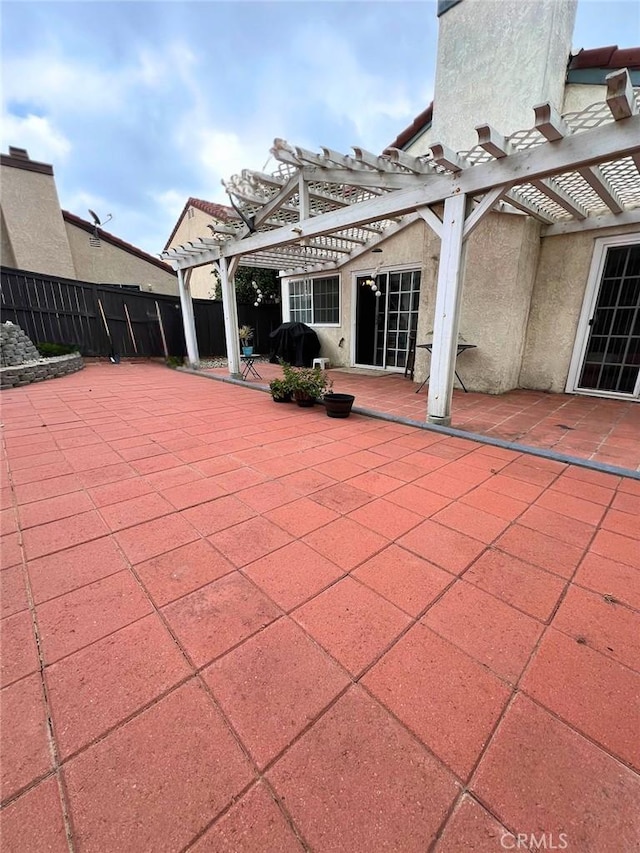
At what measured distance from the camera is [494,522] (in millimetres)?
2031

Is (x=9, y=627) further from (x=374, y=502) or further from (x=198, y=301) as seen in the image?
(x=198, y=301)

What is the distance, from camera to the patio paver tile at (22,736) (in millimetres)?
878

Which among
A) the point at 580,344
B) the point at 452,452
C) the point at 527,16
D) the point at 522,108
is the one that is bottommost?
the point at 452,452

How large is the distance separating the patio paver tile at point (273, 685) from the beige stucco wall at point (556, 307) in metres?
5.59

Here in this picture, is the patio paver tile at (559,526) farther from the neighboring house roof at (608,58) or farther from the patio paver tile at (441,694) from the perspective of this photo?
the neighboring house roof at (608,58)

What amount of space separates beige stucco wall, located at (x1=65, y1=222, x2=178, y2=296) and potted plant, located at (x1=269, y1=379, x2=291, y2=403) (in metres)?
9.57

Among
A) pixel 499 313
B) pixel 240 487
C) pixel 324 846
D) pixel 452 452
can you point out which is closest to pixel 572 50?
pixel 499 313

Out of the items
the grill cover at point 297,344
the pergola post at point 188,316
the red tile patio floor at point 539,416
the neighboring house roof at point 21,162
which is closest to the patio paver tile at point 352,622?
the red tile patio floor at point 539,416

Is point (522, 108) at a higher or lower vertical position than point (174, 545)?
higher

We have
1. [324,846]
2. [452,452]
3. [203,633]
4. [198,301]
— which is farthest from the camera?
[198,301]

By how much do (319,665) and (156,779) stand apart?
512 mm

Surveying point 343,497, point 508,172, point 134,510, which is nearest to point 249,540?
point 343,497

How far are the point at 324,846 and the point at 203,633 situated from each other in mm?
709

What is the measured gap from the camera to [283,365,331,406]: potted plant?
15.0ft
